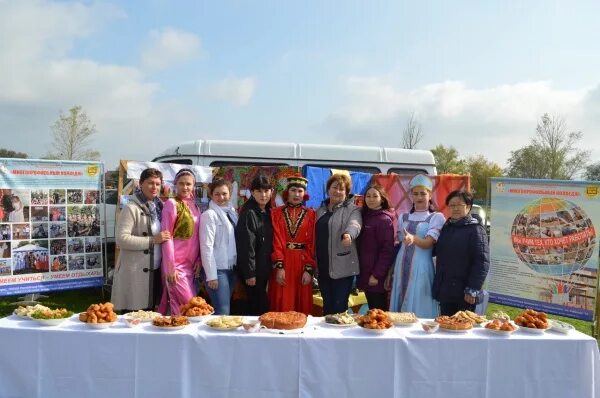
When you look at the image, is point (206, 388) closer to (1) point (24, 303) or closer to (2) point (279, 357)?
A: (2) point (279, 357)

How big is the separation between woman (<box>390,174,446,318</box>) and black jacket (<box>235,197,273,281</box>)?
1210 mm

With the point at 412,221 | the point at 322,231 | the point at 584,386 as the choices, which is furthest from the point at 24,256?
the point at 584,386

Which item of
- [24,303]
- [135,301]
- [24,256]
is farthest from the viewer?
[24,303]

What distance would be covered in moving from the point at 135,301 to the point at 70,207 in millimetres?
2337

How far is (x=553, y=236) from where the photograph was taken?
4.96 metres

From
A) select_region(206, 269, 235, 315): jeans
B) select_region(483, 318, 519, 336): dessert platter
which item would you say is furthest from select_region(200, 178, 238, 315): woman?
select_region(483, 318, 519, 336): dessert platter

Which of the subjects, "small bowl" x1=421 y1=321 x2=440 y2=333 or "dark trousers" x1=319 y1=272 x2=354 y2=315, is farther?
"dark trousers" x1=319 y1=272 x2=354 y2=315

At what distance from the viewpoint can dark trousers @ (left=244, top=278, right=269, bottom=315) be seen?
412cm

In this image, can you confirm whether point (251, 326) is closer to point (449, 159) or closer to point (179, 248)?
point (179, 248)

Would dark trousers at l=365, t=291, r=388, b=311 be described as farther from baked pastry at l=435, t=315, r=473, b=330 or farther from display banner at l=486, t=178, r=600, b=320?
display banner at l=486, t=178, r=600, b=320

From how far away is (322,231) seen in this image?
159 inches

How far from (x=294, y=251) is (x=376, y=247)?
2.45 ft

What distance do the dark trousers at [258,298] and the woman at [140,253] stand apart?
0.88 meters

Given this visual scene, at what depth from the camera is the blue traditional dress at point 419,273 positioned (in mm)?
3988
